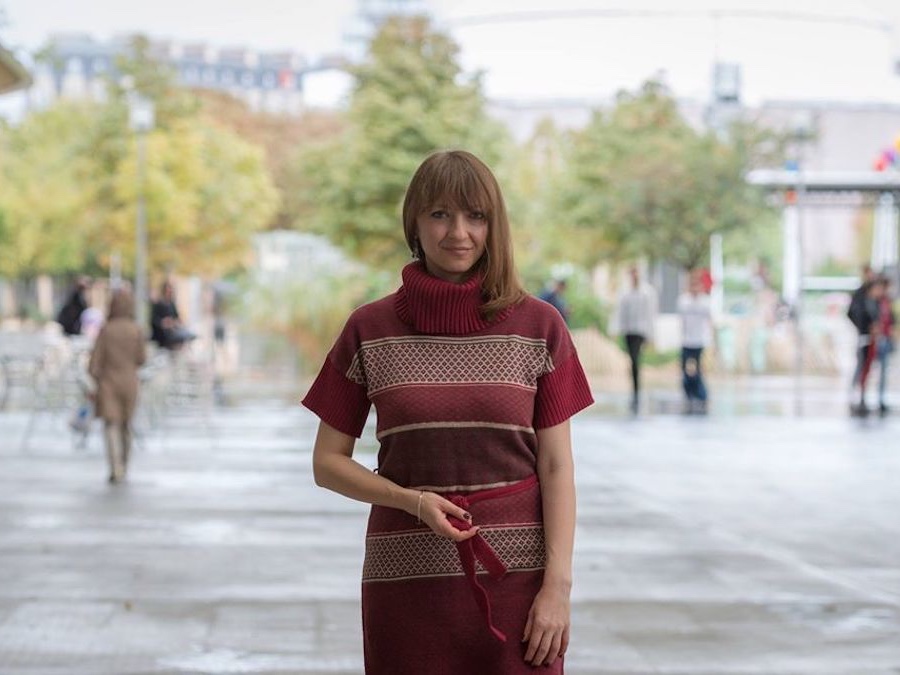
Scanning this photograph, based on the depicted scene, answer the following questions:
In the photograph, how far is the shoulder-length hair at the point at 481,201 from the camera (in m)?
3.43

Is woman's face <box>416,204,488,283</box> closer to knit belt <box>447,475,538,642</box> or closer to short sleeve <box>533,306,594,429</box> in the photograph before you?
short sleeve <box>533,306,594,429</box>

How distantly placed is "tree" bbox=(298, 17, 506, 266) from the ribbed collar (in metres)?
46.4

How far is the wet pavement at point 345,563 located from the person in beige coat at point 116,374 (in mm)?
354

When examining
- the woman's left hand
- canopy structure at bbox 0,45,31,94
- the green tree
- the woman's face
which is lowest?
the green tree

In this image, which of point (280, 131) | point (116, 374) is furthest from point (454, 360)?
point (280, 131)

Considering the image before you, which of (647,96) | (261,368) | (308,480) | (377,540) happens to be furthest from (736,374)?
(377,540)

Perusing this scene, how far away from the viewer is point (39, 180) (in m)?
63.8

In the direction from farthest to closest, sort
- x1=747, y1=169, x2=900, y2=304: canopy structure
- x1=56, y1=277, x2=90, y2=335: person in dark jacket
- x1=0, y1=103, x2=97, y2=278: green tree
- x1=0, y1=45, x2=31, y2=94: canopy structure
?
x1=0, y1=103, x2=97, y2=278: green tree, x1=747, y1=169, x2=900, y2=304: canopy structure, x1=56, y1=277, x2=90, y2=335: person in dark jacket, x1=0, y1=45, x2=31, y2=94: canopy structure

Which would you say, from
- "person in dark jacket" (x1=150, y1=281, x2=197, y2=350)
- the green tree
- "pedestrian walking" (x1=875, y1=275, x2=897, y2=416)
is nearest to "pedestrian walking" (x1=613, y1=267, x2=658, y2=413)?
"pedestrian walking" (x1=875, y1=275, x2=897, y2=416)

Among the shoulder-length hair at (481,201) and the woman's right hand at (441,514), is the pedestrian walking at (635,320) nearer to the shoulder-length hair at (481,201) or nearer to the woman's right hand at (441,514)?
the shoulder-length hair at (481,201)

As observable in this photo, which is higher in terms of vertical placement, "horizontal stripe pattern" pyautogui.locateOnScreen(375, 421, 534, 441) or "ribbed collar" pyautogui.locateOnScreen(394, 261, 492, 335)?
"ribbed collar" pyautogui.locateOnScreen(394, 261, 492, 335)

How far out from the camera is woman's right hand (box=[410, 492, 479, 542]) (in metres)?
3.31

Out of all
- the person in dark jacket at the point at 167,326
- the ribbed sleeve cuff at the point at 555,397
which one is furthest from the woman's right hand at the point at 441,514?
the person in dark jacket at the point at 167,326

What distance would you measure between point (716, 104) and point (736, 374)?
61.7 feet
